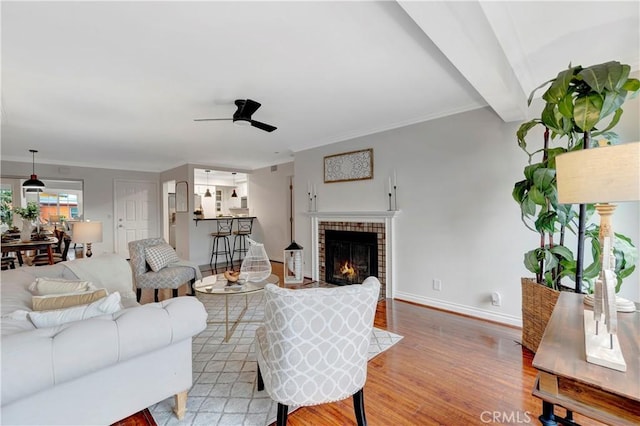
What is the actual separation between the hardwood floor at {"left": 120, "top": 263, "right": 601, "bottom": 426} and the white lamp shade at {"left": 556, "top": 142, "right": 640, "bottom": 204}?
4.73 feet

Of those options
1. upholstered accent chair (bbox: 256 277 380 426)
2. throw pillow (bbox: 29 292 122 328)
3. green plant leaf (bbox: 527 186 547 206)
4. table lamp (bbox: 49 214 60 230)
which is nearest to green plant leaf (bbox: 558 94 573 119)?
green plant leaf (bbox: 527 186 547 206)

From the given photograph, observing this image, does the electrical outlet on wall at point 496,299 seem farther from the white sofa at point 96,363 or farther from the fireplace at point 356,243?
the white sofa at point 96,363

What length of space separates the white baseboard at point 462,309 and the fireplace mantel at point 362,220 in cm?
27

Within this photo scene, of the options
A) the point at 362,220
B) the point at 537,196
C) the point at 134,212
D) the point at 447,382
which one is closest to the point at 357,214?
the point at 362,220

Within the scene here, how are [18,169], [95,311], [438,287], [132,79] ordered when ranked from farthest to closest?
[18,169]
[438,287]
[132,79]
[95,311]

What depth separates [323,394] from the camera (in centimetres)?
144

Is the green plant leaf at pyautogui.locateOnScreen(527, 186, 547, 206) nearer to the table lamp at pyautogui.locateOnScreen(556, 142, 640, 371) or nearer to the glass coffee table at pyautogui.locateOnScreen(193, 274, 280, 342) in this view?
the table lamp at pyautogui.locateOnScreen(556, 142, 640, 371)

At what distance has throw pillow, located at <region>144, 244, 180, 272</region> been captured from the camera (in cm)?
369

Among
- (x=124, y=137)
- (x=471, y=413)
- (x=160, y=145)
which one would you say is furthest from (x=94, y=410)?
(x=160, y=145)

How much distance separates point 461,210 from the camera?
334cm

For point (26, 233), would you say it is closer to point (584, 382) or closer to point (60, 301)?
point (60, 301)

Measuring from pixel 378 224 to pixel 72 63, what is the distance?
3.63 metres

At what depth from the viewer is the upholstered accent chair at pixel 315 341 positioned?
1366 millimetres

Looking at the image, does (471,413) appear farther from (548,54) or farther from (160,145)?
(160,145)
